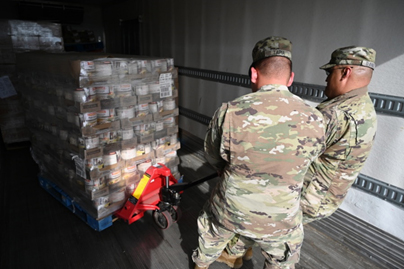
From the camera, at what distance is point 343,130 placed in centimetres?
175

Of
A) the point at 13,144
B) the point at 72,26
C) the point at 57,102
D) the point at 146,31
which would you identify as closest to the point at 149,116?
the point at 57,102

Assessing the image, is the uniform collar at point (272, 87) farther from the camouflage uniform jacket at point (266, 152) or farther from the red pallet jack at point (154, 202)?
the red pallet jack at point (154, 202)

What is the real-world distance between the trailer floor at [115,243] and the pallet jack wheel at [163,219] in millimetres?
77

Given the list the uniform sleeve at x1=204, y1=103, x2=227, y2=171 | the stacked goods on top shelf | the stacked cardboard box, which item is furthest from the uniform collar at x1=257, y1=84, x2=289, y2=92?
the stacked cardboard box

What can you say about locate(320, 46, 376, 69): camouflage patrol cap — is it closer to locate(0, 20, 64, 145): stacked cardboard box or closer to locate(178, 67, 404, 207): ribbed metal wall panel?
locate(178, 67, 404, 207): ribbed metal wall panel

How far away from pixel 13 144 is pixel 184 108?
3.68 m

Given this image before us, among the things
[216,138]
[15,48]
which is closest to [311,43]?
[216,138]

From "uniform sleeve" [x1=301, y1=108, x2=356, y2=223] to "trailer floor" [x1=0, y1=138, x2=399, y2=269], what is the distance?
0.82 m

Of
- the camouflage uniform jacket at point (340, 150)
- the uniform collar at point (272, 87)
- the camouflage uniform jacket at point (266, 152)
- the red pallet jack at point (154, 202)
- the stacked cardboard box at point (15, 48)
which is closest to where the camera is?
the camouflage uniform jacket at point (266, 152)

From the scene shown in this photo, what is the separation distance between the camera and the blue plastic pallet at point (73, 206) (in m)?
2.76

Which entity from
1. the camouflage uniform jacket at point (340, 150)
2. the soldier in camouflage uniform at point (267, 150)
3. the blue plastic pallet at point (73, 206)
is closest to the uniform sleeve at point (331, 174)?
the camouflage uniform jacket at point (340, 150)

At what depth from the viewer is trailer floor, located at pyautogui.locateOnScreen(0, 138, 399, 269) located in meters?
2.41

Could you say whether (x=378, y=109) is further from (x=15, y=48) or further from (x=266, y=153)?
(x=15, y=48)

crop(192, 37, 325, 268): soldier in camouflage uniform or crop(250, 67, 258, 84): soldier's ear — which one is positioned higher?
crop(250, 67, 258, 84): soldier's ear
